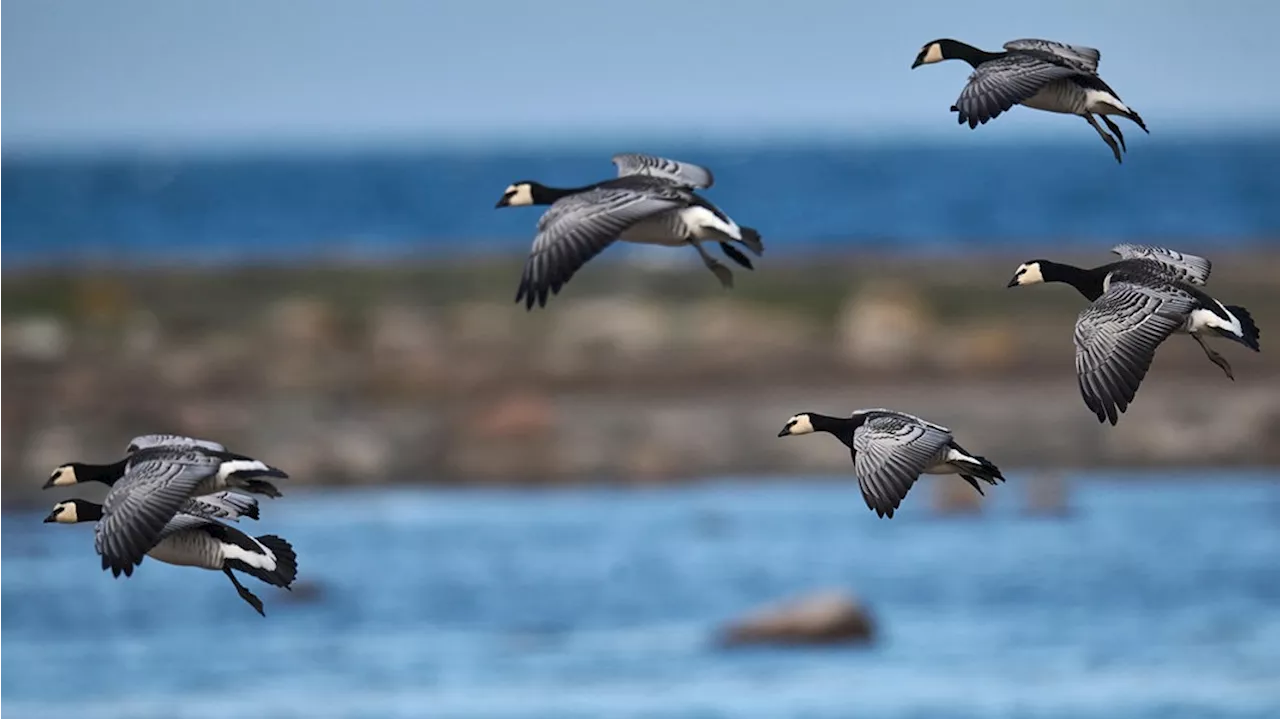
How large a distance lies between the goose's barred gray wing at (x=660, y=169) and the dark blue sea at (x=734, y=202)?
29.6 metres

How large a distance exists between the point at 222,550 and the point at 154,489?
2.27ft

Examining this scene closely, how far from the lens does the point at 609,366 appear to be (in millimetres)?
32438

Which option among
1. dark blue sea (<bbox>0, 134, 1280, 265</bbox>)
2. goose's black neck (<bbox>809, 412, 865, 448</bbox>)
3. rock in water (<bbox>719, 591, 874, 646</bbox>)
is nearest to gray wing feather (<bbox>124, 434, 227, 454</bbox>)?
goose's black neck (<bbox>809, 412, 865, 448</bbox>)

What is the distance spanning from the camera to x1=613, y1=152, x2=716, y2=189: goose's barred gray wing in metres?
10.3

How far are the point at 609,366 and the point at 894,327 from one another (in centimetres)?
425

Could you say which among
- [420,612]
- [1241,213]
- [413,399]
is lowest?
[420,612]

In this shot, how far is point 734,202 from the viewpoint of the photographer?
74.3 m

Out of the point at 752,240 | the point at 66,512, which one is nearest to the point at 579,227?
the point at 752,240

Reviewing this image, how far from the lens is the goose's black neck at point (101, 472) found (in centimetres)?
898

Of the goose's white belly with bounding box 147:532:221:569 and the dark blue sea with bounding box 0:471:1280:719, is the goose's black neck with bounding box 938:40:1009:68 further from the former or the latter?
the dark blue sea with bounding box 0:471:1280:719

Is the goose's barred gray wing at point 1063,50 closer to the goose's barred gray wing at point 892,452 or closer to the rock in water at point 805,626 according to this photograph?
the goose's barred gray wing at point 892,452

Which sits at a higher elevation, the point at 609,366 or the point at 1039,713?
the point at 609,366

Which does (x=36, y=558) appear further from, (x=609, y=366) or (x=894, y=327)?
(x=894, y=327)

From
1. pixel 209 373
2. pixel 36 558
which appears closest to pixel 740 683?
pixel 36 558
